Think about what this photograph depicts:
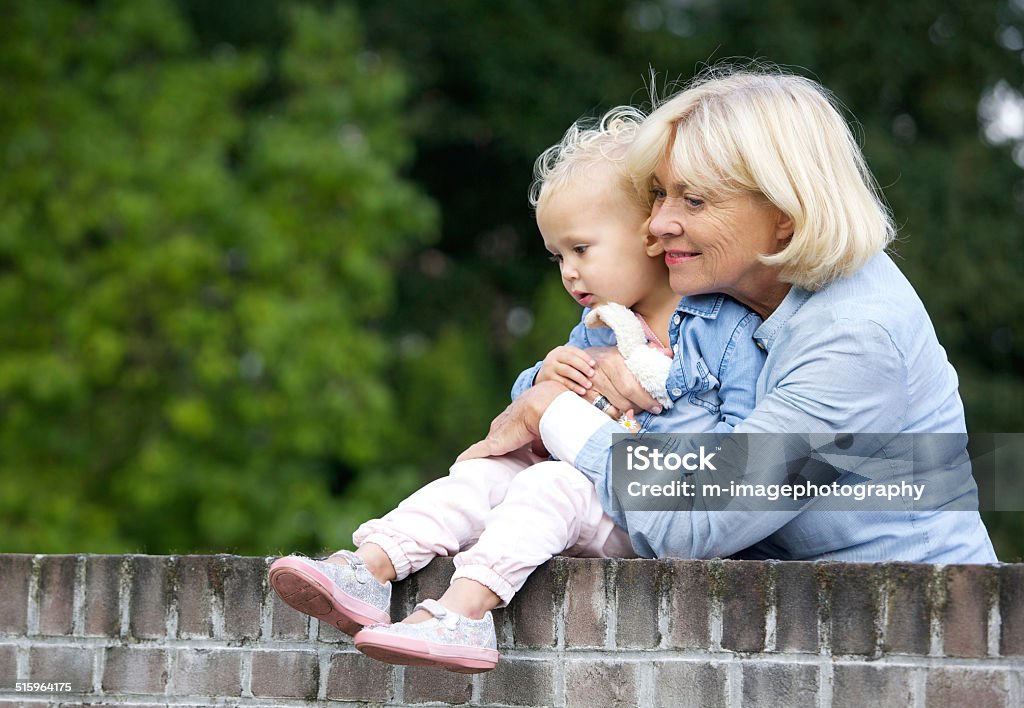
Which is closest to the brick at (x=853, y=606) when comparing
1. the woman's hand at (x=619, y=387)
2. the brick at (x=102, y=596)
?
the woman's hand at (x=619, y=387)

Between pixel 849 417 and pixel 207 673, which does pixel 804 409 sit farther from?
pixel 207 673

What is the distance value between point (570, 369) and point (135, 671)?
3.92 feet

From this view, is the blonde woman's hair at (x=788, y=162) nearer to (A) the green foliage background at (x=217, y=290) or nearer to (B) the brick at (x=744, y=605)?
(B) the brick at (x=744, y=605)

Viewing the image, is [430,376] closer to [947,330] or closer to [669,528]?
[947,330]

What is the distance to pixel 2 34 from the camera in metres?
9.37

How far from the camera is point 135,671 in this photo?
2.95 m

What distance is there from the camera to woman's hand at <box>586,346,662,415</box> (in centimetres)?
284

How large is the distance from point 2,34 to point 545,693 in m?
8.24

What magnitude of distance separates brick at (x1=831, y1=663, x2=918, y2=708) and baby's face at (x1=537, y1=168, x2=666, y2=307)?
38.8 inches

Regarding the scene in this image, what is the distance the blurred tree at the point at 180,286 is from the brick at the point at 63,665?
577cm

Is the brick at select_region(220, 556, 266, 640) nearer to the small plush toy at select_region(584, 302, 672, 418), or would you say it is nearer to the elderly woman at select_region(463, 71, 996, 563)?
the elderly woman at select_region(463, 71, 996, 563)

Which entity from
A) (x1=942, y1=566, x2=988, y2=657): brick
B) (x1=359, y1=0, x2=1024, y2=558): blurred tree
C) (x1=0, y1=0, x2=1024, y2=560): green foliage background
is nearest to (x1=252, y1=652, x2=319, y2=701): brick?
(x1=942, y1=566, x2=988, y2=657): brick

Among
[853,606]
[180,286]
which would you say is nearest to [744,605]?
[853,606]

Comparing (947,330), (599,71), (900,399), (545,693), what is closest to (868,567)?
(900,399)
